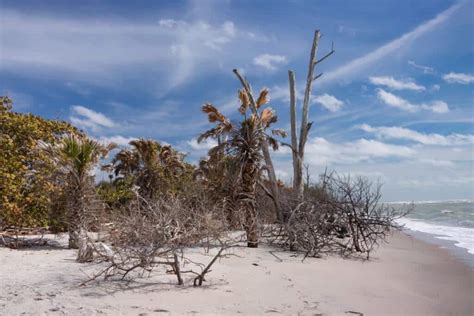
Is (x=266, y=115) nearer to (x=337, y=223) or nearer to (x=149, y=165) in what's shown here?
(x=337, y=223)

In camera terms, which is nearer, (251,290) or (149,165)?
(251,290)

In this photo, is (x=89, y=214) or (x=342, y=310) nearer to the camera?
(x=342, y=310)

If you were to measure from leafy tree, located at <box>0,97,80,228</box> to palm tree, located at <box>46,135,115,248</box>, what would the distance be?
0.82 meters

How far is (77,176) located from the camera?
13.6 m

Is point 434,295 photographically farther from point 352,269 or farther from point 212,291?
point 212,291

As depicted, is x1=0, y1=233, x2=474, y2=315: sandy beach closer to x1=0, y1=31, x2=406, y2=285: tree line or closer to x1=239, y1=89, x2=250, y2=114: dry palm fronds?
x1=0, y1=31, x2=406, y2=285: tree line

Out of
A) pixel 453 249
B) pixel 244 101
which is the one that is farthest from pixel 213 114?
pixel 453 249

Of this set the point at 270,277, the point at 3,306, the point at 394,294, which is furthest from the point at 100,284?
the point at 394,294

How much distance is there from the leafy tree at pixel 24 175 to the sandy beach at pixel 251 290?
191 centimetres

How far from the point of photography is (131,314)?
6059mm

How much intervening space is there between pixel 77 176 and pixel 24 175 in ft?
7.84

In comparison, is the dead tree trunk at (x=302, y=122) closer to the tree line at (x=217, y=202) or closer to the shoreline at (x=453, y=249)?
the tree line at (x=217, y=202)

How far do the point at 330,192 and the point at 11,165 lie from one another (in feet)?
36.2

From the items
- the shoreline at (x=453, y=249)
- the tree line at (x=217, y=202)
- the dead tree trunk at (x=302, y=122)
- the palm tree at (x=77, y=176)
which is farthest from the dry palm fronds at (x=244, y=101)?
the shoreline at (x=453, y=249)
